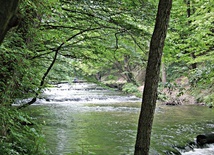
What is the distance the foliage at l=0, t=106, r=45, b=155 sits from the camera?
344cm

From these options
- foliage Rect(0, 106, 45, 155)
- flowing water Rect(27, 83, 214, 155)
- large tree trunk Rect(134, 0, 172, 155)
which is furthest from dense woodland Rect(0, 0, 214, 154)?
large tree trunk Rect(134, 0, 172, 155)

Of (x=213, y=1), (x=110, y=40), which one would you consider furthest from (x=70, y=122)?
(x=213, y=1)

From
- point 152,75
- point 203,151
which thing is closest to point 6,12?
point 152,75

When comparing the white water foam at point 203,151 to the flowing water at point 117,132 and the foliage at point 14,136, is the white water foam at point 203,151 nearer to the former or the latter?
the flowing water at point 117,132

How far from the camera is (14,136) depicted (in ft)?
12.9

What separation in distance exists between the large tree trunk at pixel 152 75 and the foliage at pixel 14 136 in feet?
5.74

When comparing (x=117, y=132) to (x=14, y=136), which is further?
(x=117, y=132)

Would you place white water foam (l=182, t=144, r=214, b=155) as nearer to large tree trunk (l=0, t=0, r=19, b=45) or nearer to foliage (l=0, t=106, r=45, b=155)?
foliage (l=0, t=106, r=45, b=155)

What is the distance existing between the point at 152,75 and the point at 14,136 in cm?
243

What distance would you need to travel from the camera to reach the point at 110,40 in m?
6.46

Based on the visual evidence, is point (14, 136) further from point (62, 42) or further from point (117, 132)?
point (117, 132)

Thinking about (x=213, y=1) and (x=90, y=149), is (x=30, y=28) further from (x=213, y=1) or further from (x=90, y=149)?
(x=213, y=1)

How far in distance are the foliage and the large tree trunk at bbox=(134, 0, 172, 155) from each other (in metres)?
1.75

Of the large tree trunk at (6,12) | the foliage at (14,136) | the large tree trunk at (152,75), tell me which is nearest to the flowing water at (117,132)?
the foliage at (14,136)
